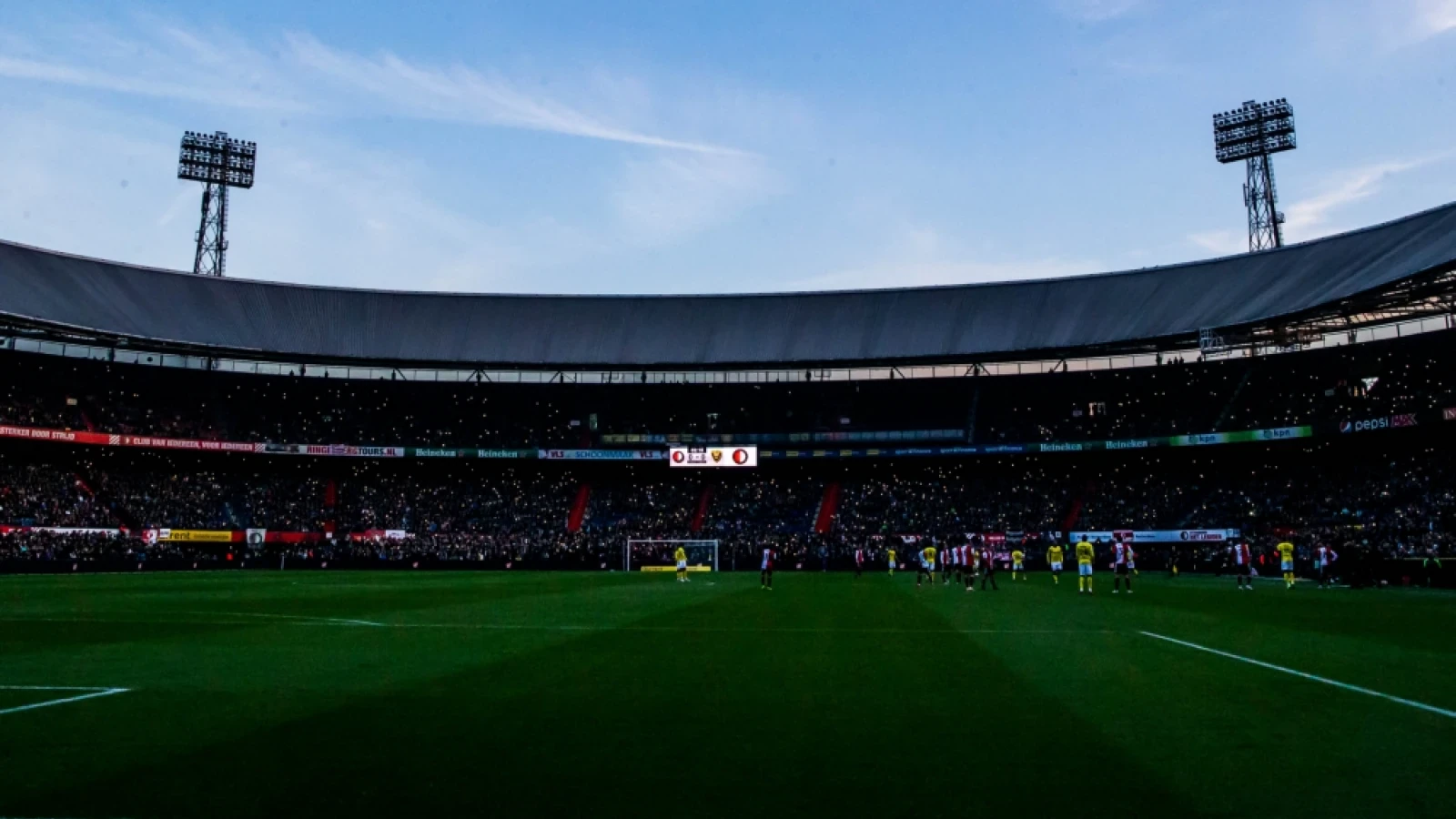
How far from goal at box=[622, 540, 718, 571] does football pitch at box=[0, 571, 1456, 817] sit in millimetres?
39542

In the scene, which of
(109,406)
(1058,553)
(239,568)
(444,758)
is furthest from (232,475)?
(444,758)

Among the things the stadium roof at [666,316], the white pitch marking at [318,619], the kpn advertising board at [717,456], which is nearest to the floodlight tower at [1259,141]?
the stadium roof at [666,316]

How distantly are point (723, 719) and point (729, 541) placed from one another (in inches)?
2183

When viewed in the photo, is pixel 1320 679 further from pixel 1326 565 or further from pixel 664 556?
pixel 664 556

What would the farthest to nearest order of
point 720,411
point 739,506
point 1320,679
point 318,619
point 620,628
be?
point 720,411 < point 739,506 < point 318,619 < point 620,628 < point 1320,679

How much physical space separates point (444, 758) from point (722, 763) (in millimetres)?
1897

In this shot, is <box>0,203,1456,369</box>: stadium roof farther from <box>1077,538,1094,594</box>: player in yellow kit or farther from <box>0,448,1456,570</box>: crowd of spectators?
<box>1077,538,1094,594</box>: player in yellow kit

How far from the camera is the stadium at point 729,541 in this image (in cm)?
673

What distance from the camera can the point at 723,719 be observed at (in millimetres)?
8219

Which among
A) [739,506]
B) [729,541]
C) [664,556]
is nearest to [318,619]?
[664,556]

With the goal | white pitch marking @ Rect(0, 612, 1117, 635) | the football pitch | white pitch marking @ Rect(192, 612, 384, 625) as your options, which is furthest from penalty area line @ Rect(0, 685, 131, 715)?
the goal

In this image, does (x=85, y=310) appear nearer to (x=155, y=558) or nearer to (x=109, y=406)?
(x=109, y=406)

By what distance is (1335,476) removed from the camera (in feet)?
185

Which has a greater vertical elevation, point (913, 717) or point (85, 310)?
point (85, 310)
